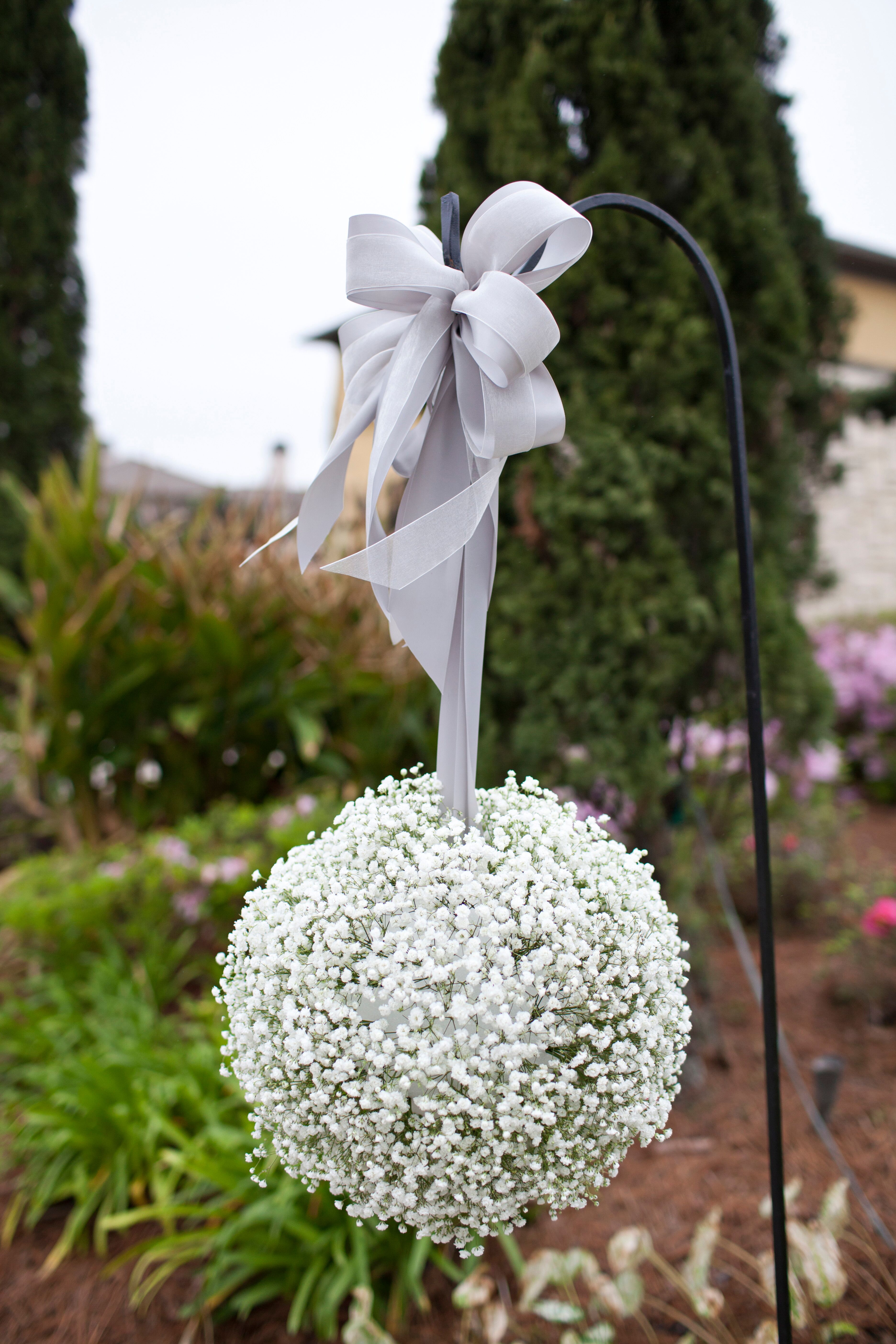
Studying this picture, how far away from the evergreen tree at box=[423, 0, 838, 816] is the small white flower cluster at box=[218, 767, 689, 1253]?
1340mm

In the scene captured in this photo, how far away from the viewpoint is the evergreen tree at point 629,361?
2.17 meters

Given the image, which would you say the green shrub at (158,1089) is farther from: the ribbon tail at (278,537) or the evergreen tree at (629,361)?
the evergreen tree at (629,361)

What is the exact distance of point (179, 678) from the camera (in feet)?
12.3

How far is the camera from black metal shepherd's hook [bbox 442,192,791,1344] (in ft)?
3.71

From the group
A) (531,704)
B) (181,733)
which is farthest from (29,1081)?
(531,704)

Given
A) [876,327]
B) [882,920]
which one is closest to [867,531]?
[876,327]

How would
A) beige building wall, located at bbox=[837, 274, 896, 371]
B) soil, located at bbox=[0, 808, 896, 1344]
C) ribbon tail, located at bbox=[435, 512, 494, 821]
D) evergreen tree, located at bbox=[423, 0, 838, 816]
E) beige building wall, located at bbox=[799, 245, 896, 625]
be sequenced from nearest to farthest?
ribbon tail, located at bbox=[435, 512, 494, 821] → soil, located at bbox=[0, 808, 896, 1344] → evergreen tree, located at bbox=[423, 0, 838, 816] → beige building wall, located at bbox=[799, 245, 896, 625] → beige building wall, located at bbox=[837, 274, 896, 371]

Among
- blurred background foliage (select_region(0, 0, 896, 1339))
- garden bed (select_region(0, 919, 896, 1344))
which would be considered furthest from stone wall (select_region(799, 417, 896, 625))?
garden bed (select_region(0, 919, 896, 1344))

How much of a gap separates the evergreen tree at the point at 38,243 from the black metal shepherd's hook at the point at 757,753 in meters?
8.01

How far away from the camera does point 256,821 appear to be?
3.17 meters

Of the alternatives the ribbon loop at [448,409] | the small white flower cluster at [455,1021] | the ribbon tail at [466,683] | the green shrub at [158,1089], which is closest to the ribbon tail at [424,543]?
the ribbon loop at [448,409]

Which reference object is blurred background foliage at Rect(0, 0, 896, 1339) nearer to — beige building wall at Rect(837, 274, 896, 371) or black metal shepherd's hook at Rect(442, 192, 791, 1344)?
black metal shepherd's hook at Rect(442, 192, 791, 1344)

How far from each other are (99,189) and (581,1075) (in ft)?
27.5

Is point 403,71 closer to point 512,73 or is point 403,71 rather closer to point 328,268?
point 512,73
